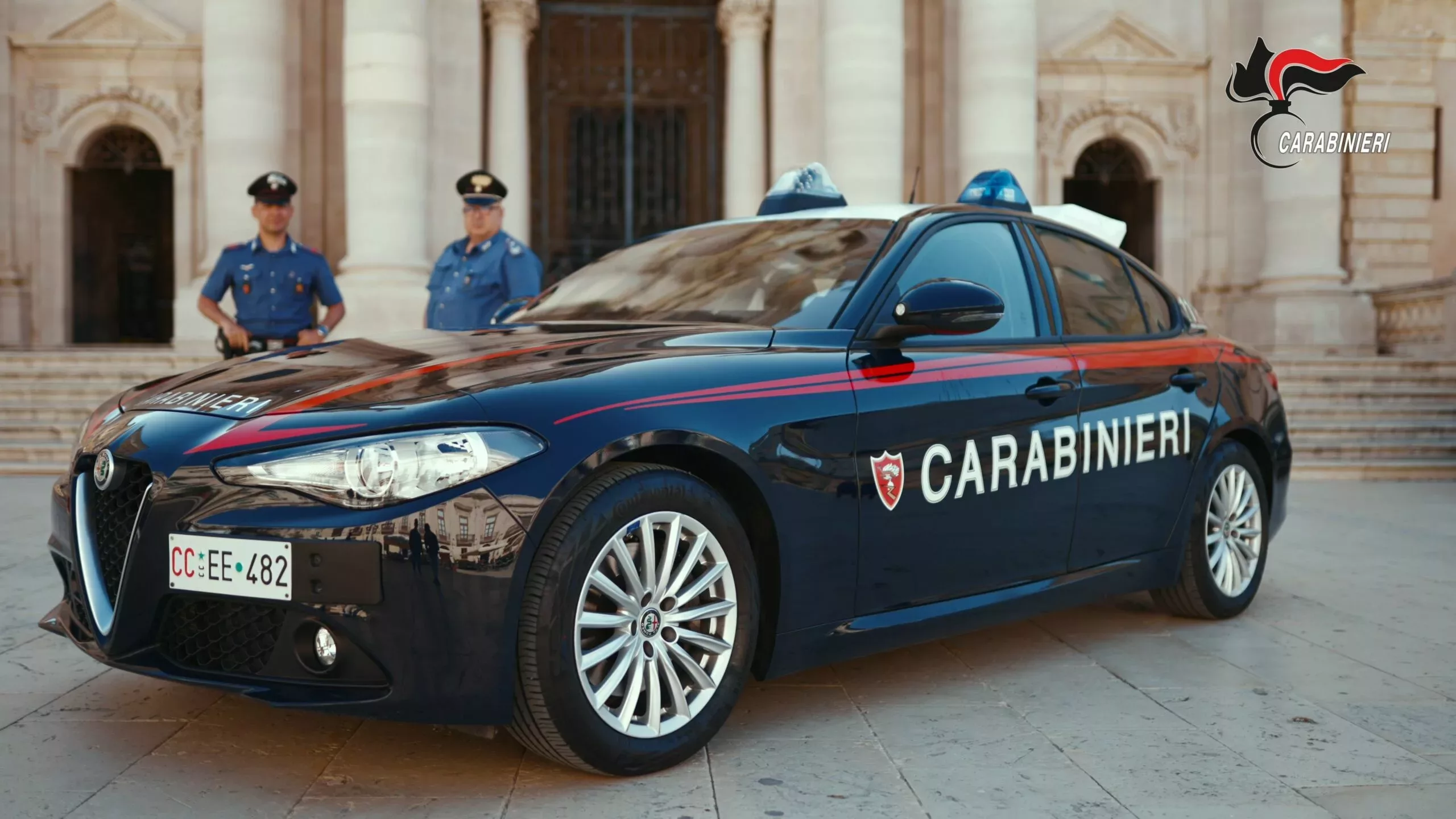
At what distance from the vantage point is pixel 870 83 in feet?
56.9

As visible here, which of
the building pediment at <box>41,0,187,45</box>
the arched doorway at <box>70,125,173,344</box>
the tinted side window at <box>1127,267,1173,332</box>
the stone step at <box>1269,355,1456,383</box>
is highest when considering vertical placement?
the building pediment at <box>41,0,187,45</box>

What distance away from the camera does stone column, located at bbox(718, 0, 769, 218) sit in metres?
20.6

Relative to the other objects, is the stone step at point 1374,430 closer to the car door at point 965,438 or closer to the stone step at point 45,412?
the car door at point 965,438

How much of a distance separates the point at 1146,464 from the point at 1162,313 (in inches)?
32.7

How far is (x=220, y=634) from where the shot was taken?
124 inches

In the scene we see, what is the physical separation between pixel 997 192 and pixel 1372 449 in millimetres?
8506

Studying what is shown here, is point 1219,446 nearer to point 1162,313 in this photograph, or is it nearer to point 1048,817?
point 1162,313

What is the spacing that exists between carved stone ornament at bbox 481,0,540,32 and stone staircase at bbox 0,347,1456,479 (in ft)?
24.4

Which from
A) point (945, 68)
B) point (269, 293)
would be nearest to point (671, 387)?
point (269, 293)

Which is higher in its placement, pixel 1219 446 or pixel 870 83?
pixel 870 83

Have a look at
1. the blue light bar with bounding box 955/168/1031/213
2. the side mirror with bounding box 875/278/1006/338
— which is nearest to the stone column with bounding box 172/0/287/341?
the blue light bar with bounding box 955/168/1031/213

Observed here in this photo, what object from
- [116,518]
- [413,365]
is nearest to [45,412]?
[116,518]

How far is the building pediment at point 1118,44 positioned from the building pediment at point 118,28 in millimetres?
13786

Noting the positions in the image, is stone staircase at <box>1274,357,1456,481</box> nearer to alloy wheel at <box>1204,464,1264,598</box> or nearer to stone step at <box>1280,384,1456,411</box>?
stone step at <box>1280,384,1456,411</box>
